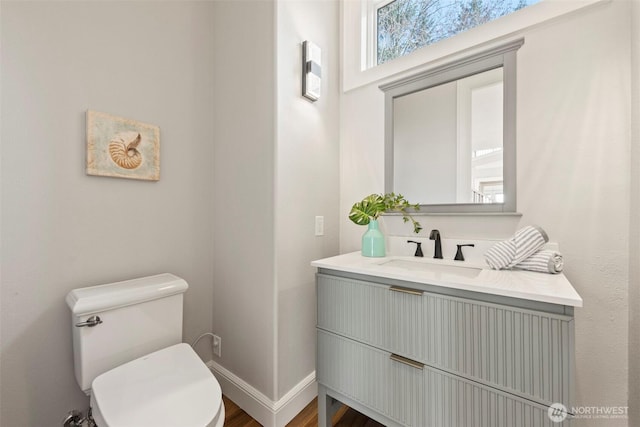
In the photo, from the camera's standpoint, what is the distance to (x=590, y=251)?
1.09 m

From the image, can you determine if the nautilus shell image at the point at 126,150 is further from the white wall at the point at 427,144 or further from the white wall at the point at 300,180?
the white wall at the point at 427,144

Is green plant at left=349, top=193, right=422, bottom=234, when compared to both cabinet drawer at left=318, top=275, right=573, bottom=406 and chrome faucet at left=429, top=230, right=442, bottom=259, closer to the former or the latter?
chrome faucet at left=429, top=230, right=442, bottom=259

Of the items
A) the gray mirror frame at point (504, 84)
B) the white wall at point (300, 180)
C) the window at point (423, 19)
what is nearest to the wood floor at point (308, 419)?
the white wall at point (300, 180)

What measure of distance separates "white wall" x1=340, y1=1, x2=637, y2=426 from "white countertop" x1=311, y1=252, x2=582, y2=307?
25 cm

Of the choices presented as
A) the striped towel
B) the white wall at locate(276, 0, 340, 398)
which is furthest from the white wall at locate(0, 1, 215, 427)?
the striped towel

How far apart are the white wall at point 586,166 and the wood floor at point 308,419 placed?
3.24 ft

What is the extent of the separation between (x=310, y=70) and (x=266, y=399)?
1808 millimetres

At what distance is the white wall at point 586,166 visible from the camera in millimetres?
1042

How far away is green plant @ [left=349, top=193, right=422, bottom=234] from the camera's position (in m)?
1.51

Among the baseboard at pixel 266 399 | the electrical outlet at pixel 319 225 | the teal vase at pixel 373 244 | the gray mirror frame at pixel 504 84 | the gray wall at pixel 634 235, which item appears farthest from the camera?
the electrical outlet at pixel 319 225

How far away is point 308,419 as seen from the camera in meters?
Result: 1.44

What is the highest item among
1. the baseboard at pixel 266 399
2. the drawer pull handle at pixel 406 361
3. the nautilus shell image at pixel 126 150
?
the nautilus shell image at pixel 126 150

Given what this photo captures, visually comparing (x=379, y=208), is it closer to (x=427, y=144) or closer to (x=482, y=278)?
(x=427, y=144)

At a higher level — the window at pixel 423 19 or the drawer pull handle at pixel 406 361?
the window at pixel 423 19
